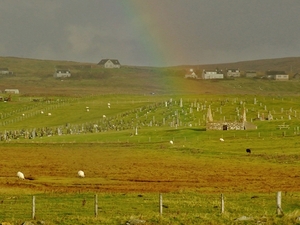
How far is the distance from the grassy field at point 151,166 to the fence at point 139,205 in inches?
2.1

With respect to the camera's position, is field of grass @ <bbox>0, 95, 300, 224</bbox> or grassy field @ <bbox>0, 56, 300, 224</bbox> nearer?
grassy field @ <bbox>0, 56, 300, 224</bbox>

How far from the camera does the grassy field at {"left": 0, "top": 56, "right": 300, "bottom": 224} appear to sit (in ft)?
105

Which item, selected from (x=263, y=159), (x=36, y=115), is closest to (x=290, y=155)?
(x=263, y=159)

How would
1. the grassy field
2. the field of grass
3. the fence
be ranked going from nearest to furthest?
1. the fence
2. the grassy field
3. the field of grass

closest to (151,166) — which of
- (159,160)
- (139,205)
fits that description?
(159,160)

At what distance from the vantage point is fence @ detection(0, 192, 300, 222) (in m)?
30.6

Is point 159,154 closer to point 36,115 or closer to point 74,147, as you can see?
point 74,147

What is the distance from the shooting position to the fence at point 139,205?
100ft

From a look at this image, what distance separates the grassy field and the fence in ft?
0.18

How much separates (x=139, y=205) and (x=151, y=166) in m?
24.8

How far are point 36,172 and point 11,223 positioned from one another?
2764 cm

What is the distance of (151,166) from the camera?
5878 cm

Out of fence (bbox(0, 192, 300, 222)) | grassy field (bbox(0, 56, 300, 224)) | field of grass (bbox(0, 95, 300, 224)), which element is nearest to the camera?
fence (bbox(0, 192, 300, 222))

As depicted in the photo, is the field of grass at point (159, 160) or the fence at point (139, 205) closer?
the fence at point (139, 205)
